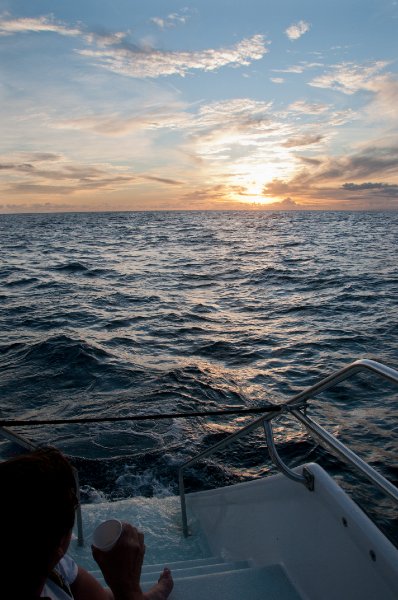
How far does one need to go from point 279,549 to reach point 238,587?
1.15 feet

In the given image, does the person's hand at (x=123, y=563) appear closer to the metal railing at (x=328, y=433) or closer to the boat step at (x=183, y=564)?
the metal railing at (x=328, y=433)

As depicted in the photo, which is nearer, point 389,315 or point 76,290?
point 389,315

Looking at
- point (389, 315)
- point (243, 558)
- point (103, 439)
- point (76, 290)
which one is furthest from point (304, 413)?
point (76, 290)

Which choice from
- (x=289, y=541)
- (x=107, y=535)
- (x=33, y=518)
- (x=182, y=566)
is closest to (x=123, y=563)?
(x=107, y=535)

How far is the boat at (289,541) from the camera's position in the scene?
185 cm

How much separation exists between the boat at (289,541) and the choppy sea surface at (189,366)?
1.36m

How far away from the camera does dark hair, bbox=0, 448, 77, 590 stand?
0.99 meters

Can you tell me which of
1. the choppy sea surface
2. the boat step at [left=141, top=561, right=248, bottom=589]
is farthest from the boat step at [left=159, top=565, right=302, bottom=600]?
the choppy sea surface

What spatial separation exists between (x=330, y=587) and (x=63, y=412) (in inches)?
246

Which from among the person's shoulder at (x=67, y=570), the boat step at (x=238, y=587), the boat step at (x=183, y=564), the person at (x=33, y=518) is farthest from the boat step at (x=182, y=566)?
the person at (x=33, y=518)

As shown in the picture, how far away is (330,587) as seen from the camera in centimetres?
206

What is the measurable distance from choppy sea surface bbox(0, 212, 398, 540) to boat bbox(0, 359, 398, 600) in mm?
1364

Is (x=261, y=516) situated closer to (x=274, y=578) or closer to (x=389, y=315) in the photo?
(x=274, y=578)

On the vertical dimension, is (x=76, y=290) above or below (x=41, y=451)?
below
